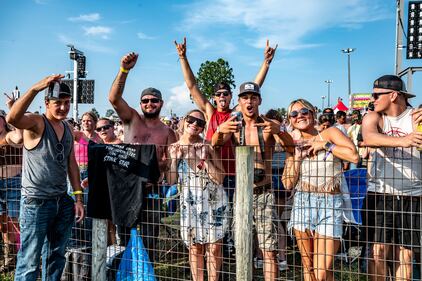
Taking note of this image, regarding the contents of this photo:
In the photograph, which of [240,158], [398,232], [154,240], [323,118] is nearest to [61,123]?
[154,240]

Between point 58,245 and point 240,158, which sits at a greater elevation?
point 240,158

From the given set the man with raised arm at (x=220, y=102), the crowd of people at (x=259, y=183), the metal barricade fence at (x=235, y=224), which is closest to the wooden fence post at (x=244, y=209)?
the metal barricade fence at (x=235, y=224)

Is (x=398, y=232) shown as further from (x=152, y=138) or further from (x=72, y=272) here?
(x=72, y=272)

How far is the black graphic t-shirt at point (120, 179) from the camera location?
368cm

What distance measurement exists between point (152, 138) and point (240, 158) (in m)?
1.59

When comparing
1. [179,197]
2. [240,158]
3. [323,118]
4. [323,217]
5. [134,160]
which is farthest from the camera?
[323,118]

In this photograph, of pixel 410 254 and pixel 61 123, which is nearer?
pixel 410 254

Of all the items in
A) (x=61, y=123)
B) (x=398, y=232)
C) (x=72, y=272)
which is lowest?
(x=72, y=272)

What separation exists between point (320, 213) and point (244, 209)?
2.52ft

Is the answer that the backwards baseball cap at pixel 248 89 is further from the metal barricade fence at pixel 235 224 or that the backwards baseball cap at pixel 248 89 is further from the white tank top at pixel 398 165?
the white tank top at pixel 398 165

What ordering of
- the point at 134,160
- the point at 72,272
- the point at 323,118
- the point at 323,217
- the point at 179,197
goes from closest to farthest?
the point at 323,217
the point at 134,160
the point at 179,197
the point at 72,272
the point at 323,118

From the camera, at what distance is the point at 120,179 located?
3.76 metres

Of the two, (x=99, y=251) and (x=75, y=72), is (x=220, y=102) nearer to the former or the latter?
(x=99, y=251)

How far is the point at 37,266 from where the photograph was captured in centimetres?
362
